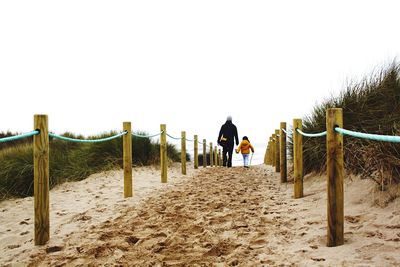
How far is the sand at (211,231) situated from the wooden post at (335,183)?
11 centimetres

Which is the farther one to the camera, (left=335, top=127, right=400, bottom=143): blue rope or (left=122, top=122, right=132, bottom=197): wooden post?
(left=122, top=122, right=132, bottom=197): wooden post

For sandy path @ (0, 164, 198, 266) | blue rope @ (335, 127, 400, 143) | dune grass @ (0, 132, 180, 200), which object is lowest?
sandy path @ (0, 164, 198, 266)

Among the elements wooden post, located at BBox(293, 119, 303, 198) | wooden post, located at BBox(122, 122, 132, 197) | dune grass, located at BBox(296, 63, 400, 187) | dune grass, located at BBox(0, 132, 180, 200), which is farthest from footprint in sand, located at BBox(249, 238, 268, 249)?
dune grass, located at BBox(0, 132, 180, 200)

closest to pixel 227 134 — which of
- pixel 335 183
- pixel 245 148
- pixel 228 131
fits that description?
pixel 228 131

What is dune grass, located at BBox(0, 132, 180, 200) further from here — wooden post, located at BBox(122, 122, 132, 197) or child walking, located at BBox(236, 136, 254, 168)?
child walking, located at BBox(236, 136, 254, 168)

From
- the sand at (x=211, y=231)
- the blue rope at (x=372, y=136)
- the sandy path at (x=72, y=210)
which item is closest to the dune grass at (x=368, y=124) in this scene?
the sand at (x=211, y=231)

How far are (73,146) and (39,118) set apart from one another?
785 cm

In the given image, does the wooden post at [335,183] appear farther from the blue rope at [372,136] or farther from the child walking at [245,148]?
the child walking at [245,148]

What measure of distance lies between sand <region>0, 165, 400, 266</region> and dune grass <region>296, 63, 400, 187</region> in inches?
9.6

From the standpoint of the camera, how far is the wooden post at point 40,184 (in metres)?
3.46

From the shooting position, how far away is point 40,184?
11.4ft

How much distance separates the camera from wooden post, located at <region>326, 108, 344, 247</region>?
9.15ft

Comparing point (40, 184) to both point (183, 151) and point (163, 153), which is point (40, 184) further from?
point (183, 151)

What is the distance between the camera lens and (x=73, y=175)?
8164 millimetres
